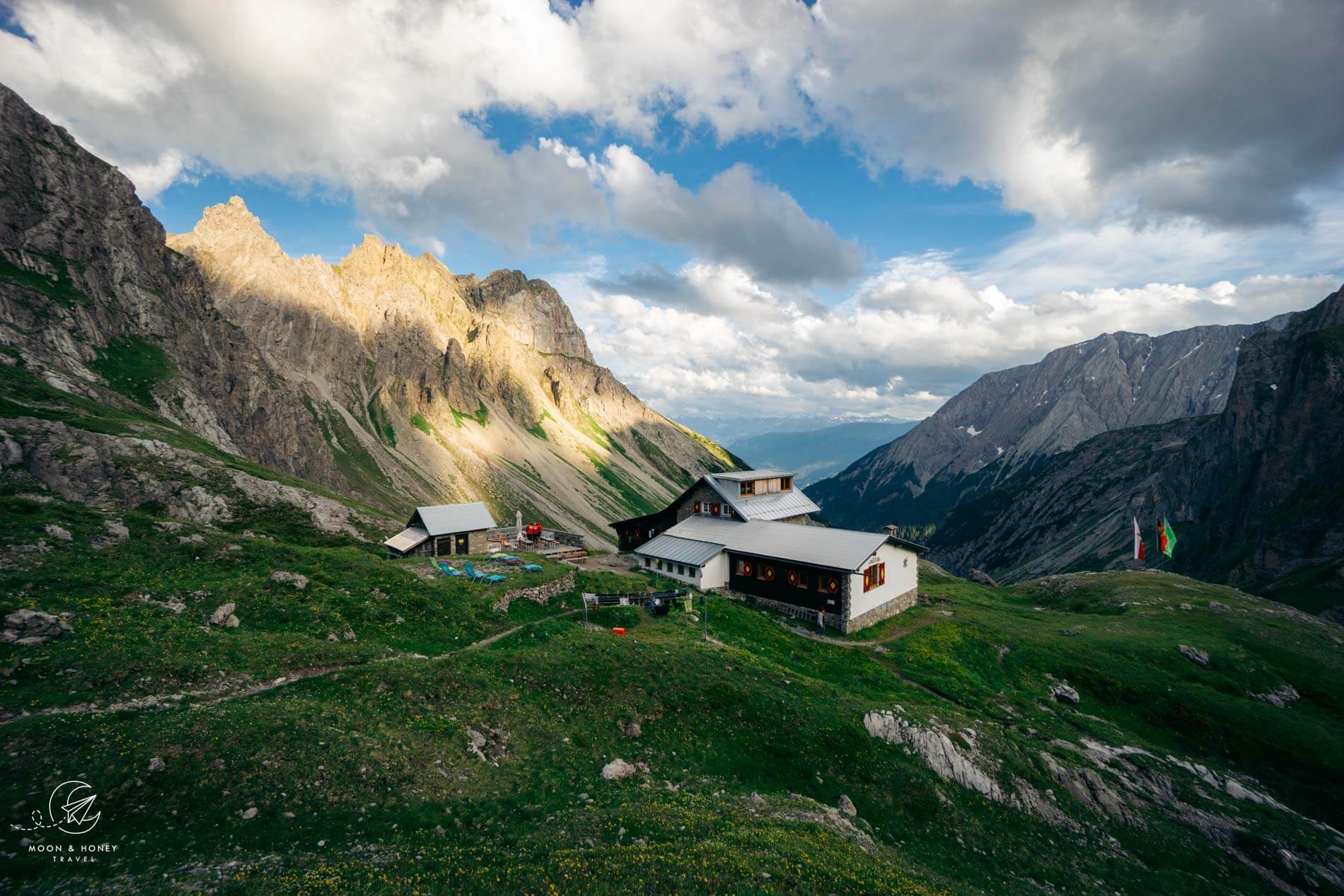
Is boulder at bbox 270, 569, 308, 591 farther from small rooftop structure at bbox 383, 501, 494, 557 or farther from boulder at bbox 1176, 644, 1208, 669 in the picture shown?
boulder at bbox 1176, 644, 1208, 669

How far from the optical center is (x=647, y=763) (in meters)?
21.8

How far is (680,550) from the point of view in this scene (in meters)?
51.6

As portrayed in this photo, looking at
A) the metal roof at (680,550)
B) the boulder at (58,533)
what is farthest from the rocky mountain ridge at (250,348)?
the metal roof at (680,550)

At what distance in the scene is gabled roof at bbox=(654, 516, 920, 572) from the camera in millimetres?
44250

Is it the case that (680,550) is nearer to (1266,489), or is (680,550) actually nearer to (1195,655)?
(1195,655)

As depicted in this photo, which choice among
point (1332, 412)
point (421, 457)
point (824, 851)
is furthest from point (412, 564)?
point (1332, 412)

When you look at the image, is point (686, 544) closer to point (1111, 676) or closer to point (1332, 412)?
point (1111, 676)

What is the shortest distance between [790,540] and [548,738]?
31.8 metres

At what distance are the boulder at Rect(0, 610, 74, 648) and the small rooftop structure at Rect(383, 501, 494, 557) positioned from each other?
106 ft

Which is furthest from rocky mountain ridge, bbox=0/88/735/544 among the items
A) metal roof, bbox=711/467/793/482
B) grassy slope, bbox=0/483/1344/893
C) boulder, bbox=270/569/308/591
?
metal roof, bbox=711/467/793/482

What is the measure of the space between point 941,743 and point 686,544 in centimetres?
2955

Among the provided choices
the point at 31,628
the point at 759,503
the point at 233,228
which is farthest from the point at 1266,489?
the point at 233,228

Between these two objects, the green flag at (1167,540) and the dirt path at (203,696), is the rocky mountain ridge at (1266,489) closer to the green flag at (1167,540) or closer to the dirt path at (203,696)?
the green flag at (1167,540)

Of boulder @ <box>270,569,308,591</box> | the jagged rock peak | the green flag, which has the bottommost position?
the green flag
